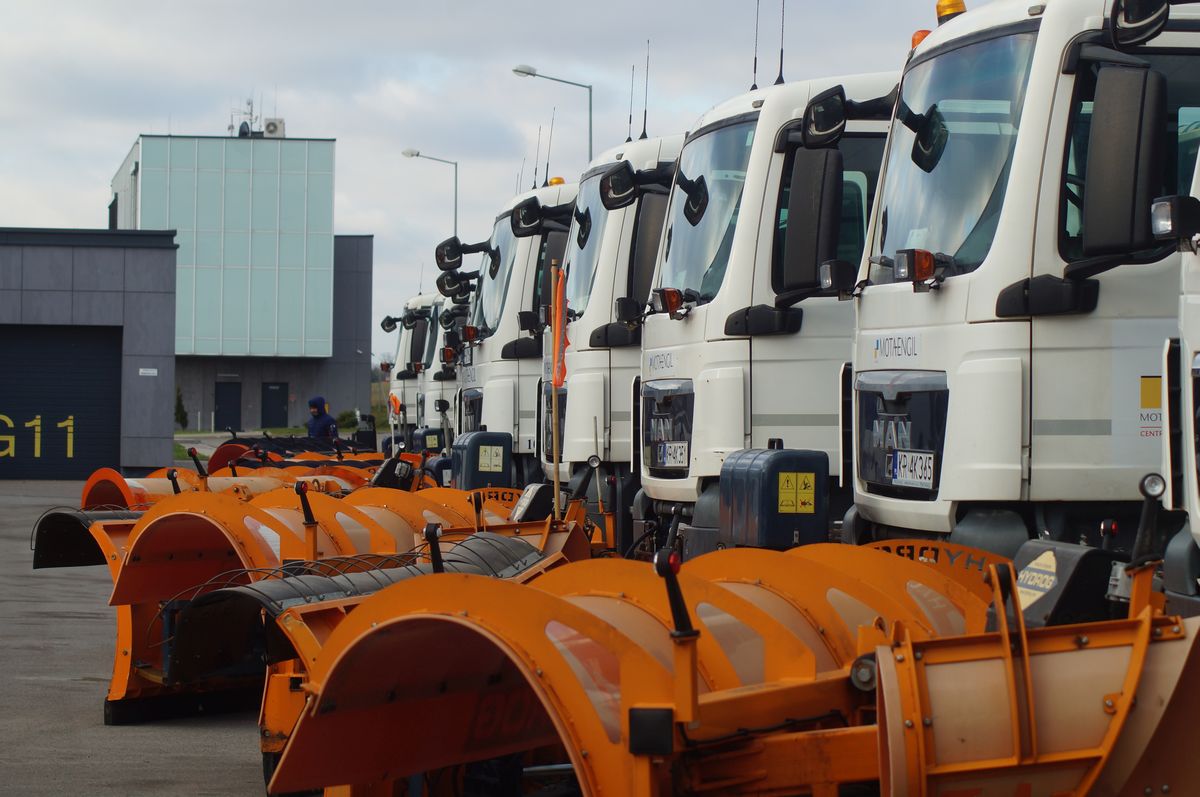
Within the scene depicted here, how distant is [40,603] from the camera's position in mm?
13547

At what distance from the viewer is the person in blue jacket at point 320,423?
2128 cm

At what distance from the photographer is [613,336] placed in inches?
449

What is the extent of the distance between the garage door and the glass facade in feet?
112

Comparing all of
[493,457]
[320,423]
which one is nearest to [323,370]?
[320,423]

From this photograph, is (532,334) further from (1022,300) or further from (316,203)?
(316,203)

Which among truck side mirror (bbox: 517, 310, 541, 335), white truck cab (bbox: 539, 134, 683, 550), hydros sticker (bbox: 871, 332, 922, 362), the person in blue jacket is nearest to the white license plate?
hydros sticker (bbox: 871, 332, 922, 362)

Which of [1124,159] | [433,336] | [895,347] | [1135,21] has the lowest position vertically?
[895,347]

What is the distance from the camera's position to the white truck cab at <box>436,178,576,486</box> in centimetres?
1402

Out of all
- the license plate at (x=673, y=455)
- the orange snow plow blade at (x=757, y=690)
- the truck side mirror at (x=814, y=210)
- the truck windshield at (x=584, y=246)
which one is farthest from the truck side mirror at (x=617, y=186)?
the orange snow plow blade at (x=757, y=690)

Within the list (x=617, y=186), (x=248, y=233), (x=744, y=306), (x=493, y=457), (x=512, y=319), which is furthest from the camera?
(x=248, y=233)

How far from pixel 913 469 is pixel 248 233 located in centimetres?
6197

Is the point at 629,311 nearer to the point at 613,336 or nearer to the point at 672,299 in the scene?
the point at 613,336

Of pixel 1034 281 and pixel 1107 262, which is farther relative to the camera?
pixel 1034 281

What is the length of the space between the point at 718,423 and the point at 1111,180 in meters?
3.63
